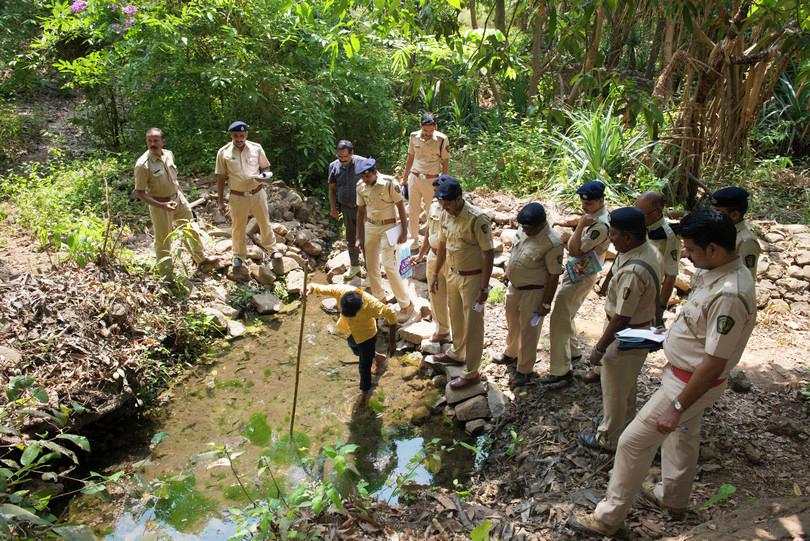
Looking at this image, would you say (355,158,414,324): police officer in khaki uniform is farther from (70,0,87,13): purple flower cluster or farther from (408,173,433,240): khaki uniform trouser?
(70,0,87,13): purple flower cluster

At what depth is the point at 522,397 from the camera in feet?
15.7

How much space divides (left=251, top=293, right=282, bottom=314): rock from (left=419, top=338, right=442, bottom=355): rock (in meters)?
2.10

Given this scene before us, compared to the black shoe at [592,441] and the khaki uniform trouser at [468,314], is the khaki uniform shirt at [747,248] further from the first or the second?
the khaki uniform trouser at [468,314]

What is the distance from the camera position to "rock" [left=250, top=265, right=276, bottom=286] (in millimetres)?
7133

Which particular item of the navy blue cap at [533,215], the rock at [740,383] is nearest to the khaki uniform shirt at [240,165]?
the navy blue cap at [533,215]

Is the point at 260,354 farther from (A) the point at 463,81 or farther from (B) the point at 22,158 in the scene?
(B) the point at 22,158

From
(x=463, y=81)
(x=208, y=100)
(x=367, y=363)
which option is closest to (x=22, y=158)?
(x=208, y=100)

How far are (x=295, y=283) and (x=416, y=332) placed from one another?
6.75ft

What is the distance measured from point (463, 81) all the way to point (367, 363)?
8.36 feet

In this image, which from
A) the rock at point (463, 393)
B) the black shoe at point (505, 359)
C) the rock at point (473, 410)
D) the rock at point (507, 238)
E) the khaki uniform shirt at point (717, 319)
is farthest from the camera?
the rock at point (507, 238)

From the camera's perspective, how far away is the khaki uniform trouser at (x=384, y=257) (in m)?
6.04

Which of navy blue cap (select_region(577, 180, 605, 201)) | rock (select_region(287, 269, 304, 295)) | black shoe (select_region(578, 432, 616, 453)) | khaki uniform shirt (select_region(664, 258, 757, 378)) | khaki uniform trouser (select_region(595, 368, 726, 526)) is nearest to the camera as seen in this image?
khaki uniform shirt (select_region(664, 258, 757, 378))

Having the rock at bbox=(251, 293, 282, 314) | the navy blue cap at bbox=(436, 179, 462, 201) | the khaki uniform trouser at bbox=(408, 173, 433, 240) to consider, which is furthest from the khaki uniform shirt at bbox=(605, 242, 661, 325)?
the rock at bbox=(251, 293, 282, 314)

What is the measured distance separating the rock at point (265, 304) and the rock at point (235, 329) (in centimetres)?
38
